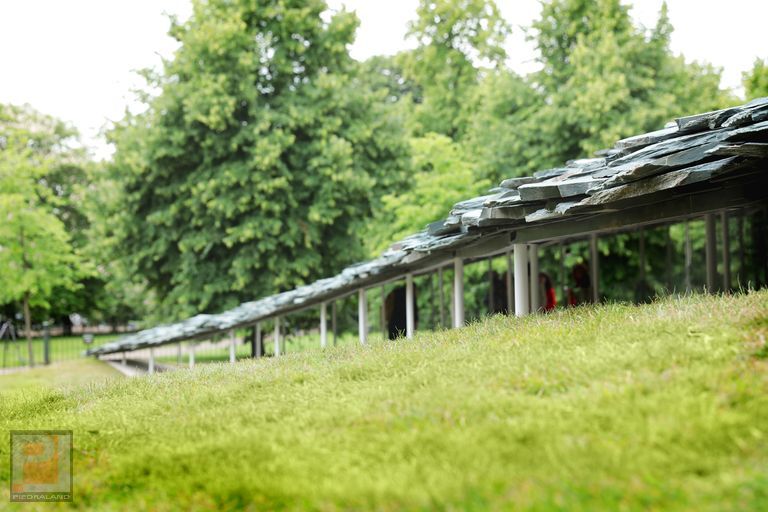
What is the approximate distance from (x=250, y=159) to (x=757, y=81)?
48.2 ft

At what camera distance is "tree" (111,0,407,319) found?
23125 millimetres

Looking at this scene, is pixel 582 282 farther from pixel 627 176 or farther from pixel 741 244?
pixel 627 176

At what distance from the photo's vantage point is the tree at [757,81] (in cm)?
2147

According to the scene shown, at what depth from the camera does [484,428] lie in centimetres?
511

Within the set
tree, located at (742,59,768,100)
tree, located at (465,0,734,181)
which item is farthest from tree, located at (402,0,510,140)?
tree, located at (742,59,768,100)

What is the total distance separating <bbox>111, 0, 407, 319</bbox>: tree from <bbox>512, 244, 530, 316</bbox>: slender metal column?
40.2 feet

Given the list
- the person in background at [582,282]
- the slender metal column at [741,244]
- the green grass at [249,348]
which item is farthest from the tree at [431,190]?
the slender metal column at [741,244]

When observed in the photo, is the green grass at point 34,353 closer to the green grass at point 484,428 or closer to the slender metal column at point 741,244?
the slender metal column at point 741,244

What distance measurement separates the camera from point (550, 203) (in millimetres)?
9156

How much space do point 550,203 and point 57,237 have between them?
2282 cm

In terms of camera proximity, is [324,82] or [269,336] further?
[269,336]

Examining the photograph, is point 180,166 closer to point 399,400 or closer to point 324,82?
point 324,82

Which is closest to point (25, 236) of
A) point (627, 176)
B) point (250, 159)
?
point (250, 159)

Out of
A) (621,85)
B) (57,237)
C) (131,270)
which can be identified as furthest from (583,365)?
(57,237)
